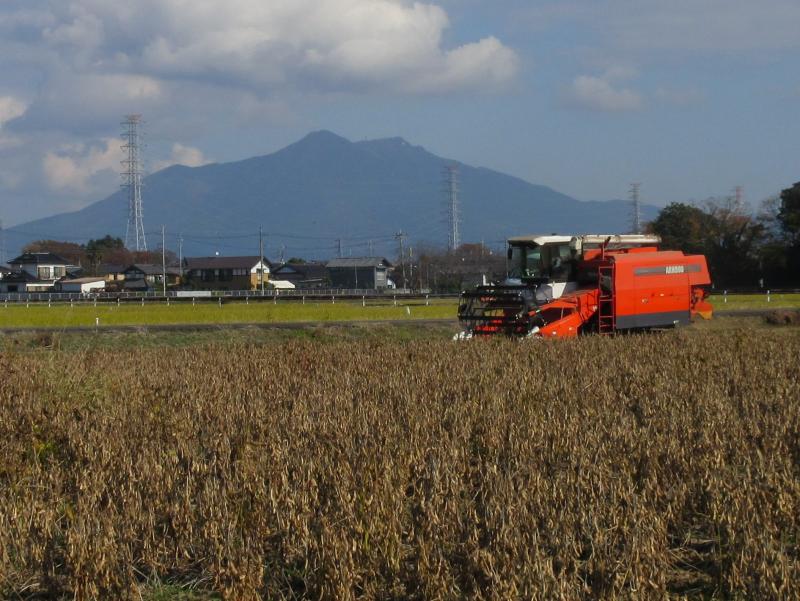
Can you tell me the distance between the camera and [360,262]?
424 ft

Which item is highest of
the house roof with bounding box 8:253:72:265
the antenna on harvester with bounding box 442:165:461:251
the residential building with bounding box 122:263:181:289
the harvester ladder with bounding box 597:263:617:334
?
the antenna on harvester with bounding box 442:165:461:251

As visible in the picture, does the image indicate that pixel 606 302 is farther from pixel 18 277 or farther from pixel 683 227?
pixel 18 277

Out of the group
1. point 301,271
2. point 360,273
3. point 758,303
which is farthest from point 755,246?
point 301,271

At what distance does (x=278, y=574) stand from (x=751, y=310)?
1218 inches

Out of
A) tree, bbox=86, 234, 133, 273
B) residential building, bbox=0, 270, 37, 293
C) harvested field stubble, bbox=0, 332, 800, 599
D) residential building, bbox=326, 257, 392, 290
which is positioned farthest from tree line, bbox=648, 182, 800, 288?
tree, bbox=86, 234, 133, 273

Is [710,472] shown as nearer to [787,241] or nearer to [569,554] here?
[569,554]

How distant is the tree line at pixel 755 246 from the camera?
58.6 metres

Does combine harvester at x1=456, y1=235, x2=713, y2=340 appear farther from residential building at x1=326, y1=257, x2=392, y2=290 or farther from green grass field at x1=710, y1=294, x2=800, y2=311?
residential building at x1=326, y1=257, x2=392, y2=290

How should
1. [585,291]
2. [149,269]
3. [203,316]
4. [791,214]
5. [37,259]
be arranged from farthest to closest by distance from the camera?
1. [37,259]
2. [149,269]
3. [791,214]
4. [203,316]
5. [585,291]

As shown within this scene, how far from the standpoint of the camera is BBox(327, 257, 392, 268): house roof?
128m

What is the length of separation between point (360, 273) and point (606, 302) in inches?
4187

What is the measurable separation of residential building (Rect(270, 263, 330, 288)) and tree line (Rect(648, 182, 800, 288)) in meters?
70.1

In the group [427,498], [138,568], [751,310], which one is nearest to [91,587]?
[138,568]

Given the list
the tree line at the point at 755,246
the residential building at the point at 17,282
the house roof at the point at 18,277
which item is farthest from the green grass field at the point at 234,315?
the house roof at the point at 18,277
